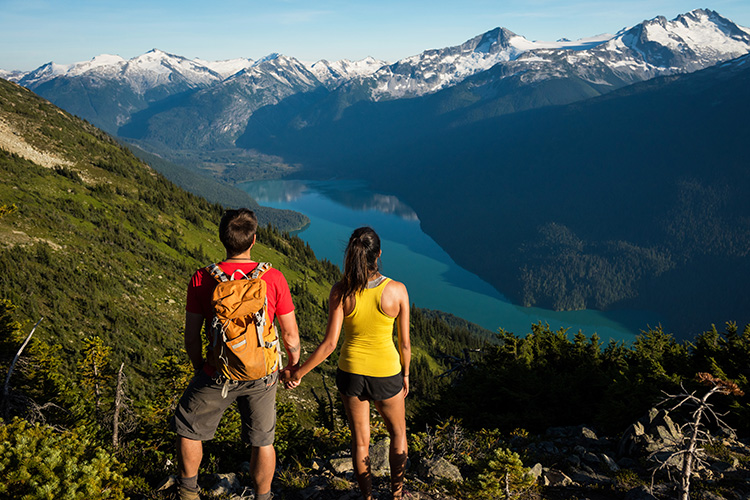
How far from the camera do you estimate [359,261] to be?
21.7 ft

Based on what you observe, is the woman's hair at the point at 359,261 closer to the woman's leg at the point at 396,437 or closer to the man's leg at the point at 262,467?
the woman's leg at the point at 396,437

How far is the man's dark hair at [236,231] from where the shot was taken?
6.41 metres

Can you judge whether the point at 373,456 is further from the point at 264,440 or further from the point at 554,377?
the point at 554,377

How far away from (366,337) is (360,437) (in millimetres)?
1856

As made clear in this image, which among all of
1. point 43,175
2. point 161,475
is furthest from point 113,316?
point 43,175

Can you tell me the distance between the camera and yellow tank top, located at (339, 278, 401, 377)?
6.76 m

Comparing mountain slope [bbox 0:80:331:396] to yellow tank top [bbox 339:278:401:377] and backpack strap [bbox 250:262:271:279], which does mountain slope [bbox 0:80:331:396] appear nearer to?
backpack strap [bbox 250:262:271:279]

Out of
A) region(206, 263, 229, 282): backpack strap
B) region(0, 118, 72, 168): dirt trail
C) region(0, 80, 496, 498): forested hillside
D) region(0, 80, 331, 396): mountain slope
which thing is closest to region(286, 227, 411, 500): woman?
region(206, 263, 229, 282): backpack strap

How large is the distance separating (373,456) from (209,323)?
5.20 meters

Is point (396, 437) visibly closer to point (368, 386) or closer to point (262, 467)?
point (368, 386)

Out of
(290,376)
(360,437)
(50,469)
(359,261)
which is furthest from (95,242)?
(359,261)

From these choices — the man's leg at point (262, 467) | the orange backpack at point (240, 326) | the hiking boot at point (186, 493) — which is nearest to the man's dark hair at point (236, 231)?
the orange backpack at point (240, 326)

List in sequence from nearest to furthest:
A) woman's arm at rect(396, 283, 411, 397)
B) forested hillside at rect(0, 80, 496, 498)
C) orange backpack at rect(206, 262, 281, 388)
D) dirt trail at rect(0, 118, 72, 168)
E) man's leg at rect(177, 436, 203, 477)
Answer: orange backpack at rect(206, 262, 281, 388), man's leg at rect(177, 436, 203, 477), woman's arm at rect(396, 283, 411, 397), forested hillside at rect(0, 80, 496, 498), dirt trail at rect(0, 118, 72, 168)

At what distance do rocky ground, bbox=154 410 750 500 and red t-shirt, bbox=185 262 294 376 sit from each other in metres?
3.45
